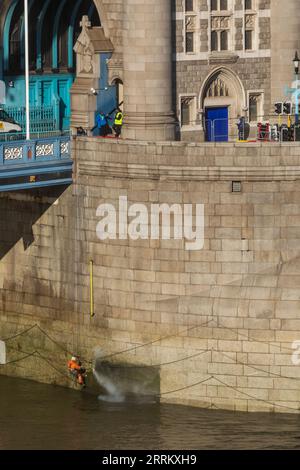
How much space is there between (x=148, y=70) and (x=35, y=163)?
5.27m

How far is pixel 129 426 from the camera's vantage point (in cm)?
7162

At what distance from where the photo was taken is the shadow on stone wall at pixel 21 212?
7669 cm

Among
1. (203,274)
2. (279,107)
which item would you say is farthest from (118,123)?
(203,274)

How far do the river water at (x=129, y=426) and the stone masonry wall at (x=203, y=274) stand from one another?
101 cm

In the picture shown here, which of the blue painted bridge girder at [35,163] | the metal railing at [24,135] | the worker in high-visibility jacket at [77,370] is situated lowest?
the worker in high-visibility jacket at [77,370]

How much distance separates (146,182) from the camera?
241 feet

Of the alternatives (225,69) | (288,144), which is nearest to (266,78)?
(225,69)

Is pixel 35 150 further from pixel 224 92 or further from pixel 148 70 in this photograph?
pixel 224 92

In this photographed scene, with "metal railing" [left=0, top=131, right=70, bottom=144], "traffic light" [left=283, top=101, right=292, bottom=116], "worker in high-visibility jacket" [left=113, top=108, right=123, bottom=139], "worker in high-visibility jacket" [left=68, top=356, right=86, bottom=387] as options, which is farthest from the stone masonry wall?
"traffic light" [left=283, top=101, right=292, bottom=116]

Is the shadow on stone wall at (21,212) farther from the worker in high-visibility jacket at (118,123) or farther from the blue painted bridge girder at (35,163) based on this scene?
the worker in high-visibility jacket at (118,123)

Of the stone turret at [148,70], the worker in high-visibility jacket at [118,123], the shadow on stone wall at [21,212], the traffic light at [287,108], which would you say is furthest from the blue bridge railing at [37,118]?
the traffic light at [287,108]

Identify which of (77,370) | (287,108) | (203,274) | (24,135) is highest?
(287,108)

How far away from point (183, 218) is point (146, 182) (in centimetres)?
183

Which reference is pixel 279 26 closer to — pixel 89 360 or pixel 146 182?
pixel 146 182
